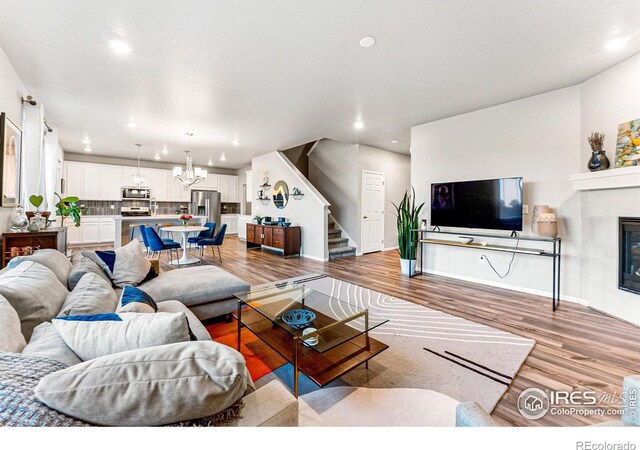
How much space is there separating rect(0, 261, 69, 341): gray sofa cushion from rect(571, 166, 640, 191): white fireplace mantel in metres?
4.76

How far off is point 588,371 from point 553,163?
2.70 m

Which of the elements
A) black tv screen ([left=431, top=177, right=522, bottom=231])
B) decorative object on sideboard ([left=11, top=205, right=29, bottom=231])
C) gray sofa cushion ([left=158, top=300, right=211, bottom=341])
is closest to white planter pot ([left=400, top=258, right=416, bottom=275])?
black tv screen ([left=431, top=177, right=522, bottom=231])

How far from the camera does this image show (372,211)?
7.04m

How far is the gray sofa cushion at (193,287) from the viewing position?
2.50 m

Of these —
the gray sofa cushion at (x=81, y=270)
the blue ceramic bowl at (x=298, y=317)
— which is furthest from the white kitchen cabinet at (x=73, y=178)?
the blue ceramic bowl at (x=298, y=317)

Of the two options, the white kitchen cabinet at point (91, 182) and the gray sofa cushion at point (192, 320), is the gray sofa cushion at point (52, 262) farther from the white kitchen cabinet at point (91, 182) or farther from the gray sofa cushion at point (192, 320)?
the white kitchen cabinet at point (91, 182)

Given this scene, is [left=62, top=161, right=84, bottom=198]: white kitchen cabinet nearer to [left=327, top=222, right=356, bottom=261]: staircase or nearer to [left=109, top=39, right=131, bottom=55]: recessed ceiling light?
[left=109, top=39, right=131, bottom=55]: recessed ceiling light

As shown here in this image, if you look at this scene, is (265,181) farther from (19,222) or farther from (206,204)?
(19,222)

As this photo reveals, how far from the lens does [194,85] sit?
3.53m

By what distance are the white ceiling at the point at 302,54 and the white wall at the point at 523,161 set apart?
0.92 feet

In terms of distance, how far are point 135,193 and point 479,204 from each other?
9.43m

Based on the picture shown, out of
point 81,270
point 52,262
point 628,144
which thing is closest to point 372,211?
point 628,144

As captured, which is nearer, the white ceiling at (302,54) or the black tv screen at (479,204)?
the white ceiling at (302,54)

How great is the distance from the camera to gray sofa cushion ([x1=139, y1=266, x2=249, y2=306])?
250 cm
